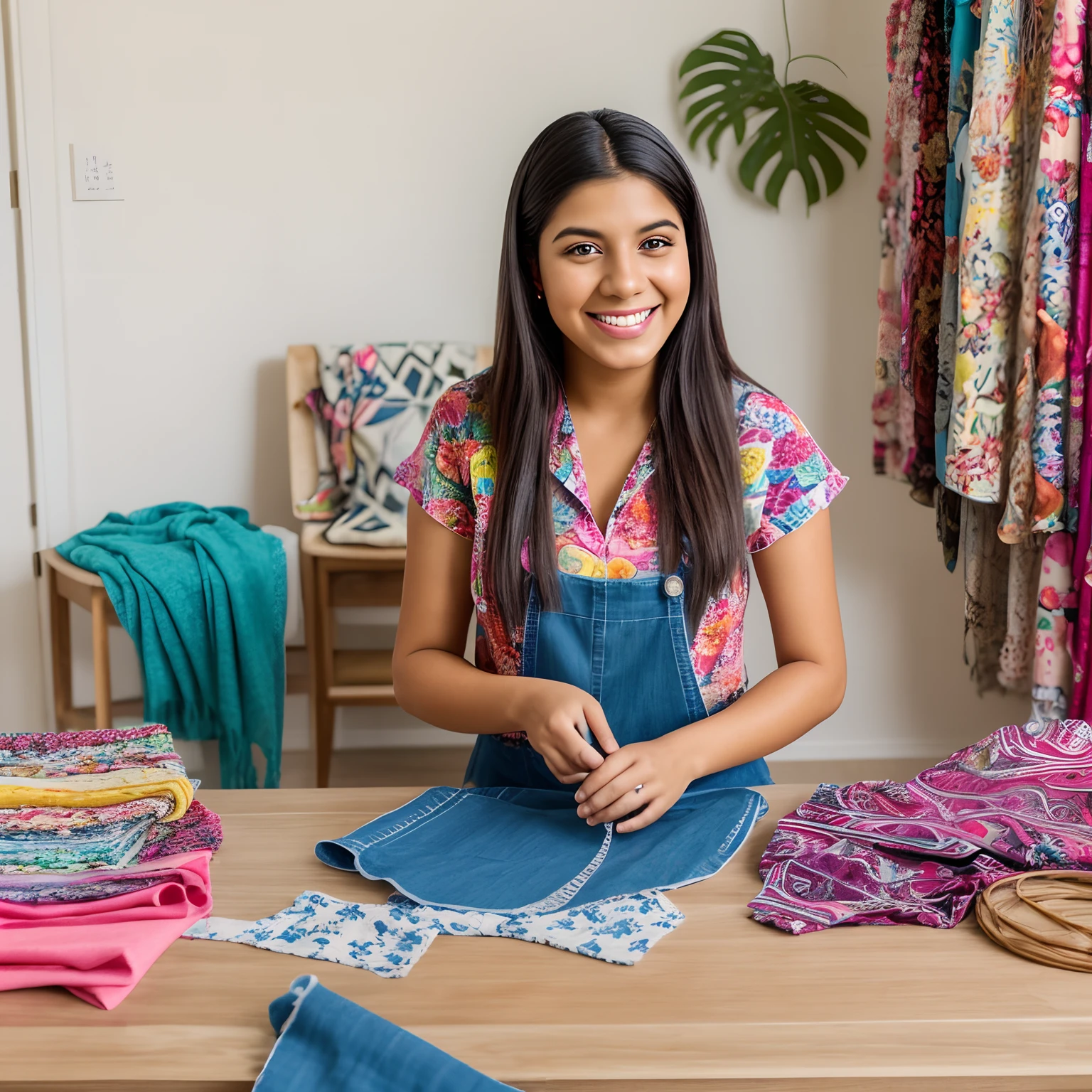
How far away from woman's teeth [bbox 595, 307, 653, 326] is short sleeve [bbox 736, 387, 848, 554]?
0.16 metres

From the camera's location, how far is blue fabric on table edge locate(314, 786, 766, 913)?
2.87 feet

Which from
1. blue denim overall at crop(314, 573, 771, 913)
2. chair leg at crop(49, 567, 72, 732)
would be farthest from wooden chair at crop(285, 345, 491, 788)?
blue denim overall at crop(314, 573, 771, 913)

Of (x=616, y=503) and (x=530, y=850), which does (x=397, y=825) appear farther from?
(x=616, y=503)

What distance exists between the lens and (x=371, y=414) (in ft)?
9.11

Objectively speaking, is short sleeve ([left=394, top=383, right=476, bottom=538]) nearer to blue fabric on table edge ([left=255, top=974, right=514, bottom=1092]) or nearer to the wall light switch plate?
blue fabric on table edge ([left=255, top=974, right=514, bottom=1092])

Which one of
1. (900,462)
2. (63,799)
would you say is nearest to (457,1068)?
(63,799)

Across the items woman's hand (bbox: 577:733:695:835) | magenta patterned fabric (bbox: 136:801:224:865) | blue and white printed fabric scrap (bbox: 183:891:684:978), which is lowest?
blue and white printed fabric scrap (bbox: 183:891:684:978)

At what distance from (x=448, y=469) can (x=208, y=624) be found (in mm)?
1356

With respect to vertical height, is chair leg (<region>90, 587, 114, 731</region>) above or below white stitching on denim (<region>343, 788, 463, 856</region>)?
below

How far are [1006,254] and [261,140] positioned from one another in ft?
6.03

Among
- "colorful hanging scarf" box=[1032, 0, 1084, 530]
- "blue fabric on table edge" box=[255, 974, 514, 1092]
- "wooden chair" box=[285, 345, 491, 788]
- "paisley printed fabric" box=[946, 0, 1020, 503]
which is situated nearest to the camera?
"blue fabric on table edge" box=[255, 974, 514, 1092]

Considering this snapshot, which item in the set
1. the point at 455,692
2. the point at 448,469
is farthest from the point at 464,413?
the point at 455,692

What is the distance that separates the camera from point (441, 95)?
2.85 m

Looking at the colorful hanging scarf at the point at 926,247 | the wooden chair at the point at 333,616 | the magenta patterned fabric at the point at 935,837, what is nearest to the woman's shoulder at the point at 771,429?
the magenta patterned fabric at the point at 935,837
